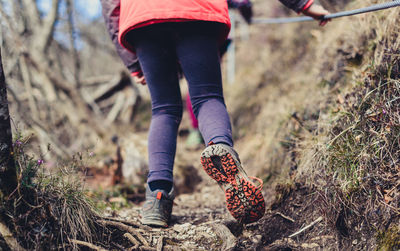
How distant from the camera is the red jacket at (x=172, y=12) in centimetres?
139

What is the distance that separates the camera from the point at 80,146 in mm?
4289

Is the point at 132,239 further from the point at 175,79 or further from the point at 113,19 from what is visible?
the point at 113,19

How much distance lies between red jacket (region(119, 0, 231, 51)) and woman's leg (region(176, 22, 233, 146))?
0.10 metres

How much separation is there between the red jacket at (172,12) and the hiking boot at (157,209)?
32.4 inches

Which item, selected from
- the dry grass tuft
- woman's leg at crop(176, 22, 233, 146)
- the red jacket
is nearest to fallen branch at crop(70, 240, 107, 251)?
A: the dry grass tuft

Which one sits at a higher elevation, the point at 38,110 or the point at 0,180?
the point at 0,180

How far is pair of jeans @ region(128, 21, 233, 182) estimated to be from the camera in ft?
4.94

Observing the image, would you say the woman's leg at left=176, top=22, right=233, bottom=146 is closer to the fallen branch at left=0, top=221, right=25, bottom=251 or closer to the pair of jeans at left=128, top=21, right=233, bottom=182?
the pair of jeans at left=128, top=21, right=233, bottom=182

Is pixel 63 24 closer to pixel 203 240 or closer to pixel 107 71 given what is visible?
pixel 203 240

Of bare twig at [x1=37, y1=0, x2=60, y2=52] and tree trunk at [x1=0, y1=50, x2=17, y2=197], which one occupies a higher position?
bare twig at [x1=37, y1=0, x2=60, y2=52]

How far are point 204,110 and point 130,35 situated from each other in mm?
549

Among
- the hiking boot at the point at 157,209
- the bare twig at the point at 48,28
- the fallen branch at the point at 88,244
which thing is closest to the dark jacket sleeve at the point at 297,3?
the hiking boot at the point at 157,209

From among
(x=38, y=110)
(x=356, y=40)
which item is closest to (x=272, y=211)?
(x=356, y=40)

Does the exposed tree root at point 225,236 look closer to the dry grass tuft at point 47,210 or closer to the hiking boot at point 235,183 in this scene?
the hiking boot at point 235,183
